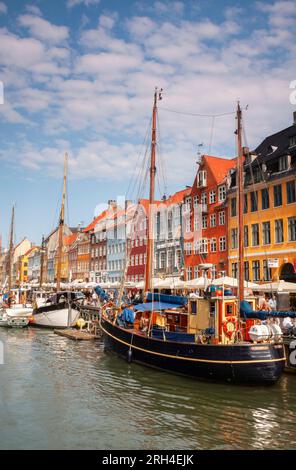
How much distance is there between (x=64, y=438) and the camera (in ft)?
39.9

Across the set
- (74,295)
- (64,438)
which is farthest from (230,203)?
(64,438)

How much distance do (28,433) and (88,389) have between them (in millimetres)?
5541

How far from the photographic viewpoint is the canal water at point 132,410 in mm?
12102

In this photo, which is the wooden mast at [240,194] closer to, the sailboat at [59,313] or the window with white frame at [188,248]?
the sailboat at [59,313]

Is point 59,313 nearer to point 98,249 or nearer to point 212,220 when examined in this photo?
point 212,220

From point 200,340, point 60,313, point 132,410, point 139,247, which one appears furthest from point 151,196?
point 139,247

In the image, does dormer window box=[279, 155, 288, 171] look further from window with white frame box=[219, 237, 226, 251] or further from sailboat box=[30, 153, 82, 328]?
sailboat box=[30, 153, 82, 328]

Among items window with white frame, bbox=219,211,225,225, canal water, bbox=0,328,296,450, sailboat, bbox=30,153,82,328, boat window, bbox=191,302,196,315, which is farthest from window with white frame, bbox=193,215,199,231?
boat window, bbox=191,302,196,315

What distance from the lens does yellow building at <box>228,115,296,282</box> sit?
129 ft

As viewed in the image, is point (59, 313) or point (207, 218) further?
point (207, 218)

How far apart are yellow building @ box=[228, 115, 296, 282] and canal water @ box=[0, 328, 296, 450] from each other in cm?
2115

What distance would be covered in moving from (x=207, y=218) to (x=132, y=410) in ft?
125

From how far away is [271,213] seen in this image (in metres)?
41.7
